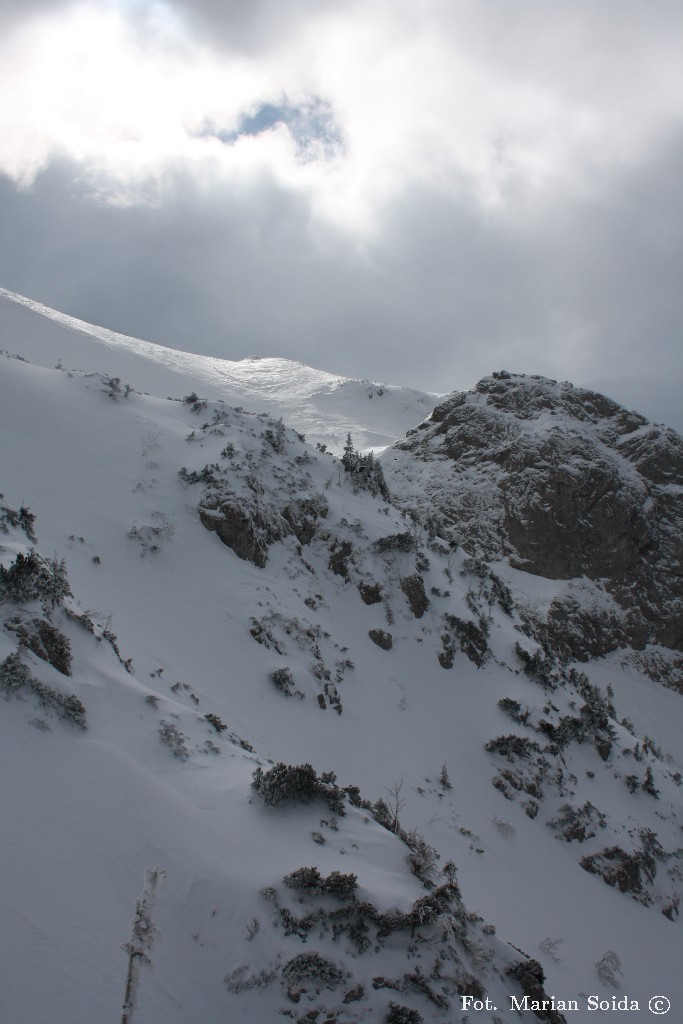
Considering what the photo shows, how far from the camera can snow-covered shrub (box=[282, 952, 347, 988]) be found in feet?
24.4

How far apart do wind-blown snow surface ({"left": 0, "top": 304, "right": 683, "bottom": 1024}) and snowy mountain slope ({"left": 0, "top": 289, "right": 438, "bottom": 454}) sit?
25.7 m

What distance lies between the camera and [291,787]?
10.2 metres

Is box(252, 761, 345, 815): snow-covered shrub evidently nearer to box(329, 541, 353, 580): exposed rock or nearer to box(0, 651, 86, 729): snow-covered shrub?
box(0, 651, 86, 729): snow-covered shrub

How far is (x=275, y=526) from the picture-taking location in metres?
24.7

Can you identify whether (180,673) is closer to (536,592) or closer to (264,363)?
(536,592)

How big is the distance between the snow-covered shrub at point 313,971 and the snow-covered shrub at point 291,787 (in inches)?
104

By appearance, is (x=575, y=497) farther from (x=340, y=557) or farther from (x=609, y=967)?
(x=609, y=967)

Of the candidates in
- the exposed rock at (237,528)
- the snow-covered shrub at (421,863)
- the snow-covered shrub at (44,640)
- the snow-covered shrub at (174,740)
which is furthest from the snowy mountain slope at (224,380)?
the snow-covered shrub at (421,863)

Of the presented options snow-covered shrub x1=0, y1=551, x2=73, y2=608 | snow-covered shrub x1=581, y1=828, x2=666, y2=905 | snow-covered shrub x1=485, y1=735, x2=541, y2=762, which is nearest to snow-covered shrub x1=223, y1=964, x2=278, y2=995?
snow-covered shrub x1=0, y1=551, x2=73, y2=608

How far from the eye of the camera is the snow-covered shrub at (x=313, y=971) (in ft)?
24.4

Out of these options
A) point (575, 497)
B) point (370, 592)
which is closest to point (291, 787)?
point (370, 592)

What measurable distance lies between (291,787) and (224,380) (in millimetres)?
62362

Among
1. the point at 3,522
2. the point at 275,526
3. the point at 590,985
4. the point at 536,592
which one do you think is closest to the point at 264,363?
the point at 536,592

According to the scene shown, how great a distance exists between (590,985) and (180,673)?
12.8 metres
